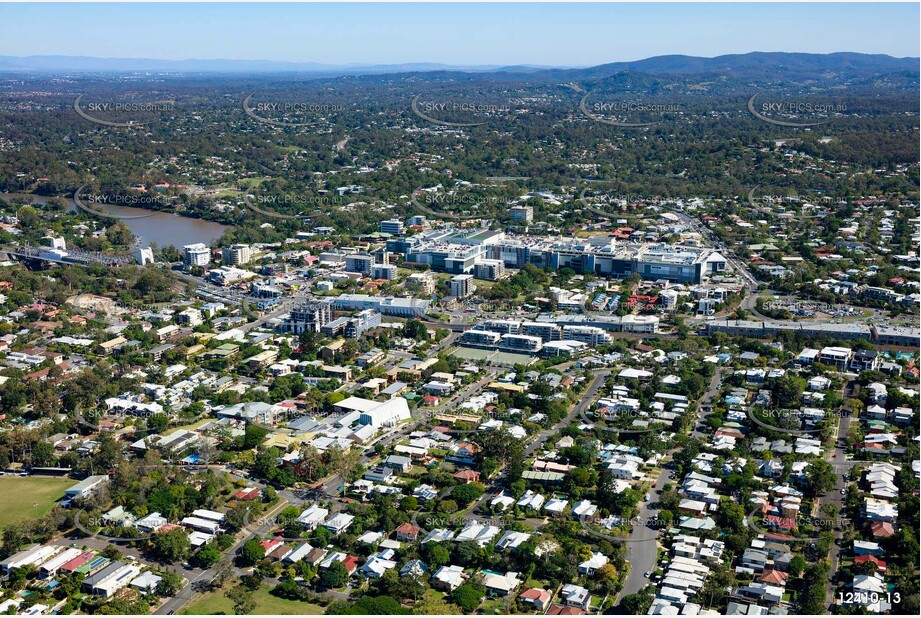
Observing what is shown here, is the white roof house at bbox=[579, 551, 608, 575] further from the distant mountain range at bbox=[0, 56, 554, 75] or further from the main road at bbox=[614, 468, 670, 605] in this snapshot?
the distant mountain range at bbox=[0, 56, 554, 75]

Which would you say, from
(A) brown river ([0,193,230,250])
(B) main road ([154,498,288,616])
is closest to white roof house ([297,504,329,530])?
(B) main road ([154,498,288,616])

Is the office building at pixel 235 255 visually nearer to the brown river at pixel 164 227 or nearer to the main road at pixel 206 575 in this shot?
the brown river at pixel 164 227

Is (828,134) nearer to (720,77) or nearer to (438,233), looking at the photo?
(438,233)

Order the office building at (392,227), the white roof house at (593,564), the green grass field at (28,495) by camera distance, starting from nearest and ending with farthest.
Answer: the white roof house at (593,564) < the green grass field at (28,495) < the office building at (392,227)

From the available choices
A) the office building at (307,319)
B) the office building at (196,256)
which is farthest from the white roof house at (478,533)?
the office building at (196,256)

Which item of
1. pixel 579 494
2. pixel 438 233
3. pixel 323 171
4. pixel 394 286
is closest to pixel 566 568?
pixel 579 494

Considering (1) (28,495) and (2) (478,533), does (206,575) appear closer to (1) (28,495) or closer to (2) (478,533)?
(2) (478,533)
